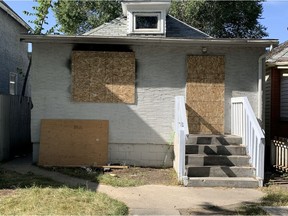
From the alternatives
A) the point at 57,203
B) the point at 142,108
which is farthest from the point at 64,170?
the point at 57,203

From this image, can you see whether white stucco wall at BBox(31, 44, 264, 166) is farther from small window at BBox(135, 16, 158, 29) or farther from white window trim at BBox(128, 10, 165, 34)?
small window at BBox(135, 16, 158, 29)

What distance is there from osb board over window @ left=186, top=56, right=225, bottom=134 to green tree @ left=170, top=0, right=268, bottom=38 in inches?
607

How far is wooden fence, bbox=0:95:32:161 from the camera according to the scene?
11.1 m

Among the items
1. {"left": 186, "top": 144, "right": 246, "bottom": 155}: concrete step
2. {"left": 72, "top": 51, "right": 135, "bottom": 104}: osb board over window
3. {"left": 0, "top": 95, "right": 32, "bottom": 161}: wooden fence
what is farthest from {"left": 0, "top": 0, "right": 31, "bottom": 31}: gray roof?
{"left": 186, "top": 144, "right": 246, "bottom": 155}: concrete step

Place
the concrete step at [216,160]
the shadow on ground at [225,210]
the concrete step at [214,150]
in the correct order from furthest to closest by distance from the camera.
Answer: the concrete step at [214,150] < the concrete step at [216,160] < the shadow on ground at [225,210]

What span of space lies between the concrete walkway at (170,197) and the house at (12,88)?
3.17m

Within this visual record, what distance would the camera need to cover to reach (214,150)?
945 cm

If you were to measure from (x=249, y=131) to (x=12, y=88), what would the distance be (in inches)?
419

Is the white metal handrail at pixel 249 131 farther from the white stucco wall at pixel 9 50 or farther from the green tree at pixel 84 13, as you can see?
the green tree at pixel 84 13

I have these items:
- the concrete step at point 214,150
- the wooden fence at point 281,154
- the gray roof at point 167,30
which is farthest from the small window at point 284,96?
the concrete step at point 214,150

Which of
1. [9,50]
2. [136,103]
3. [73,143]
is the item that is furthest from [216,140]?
[9,50]

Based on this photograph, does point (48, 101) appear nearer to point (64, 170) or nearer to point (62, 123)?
point (62, 123)

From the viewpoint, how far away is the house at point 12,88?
11.4 m

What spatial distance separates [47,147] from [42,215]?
4.90 m
